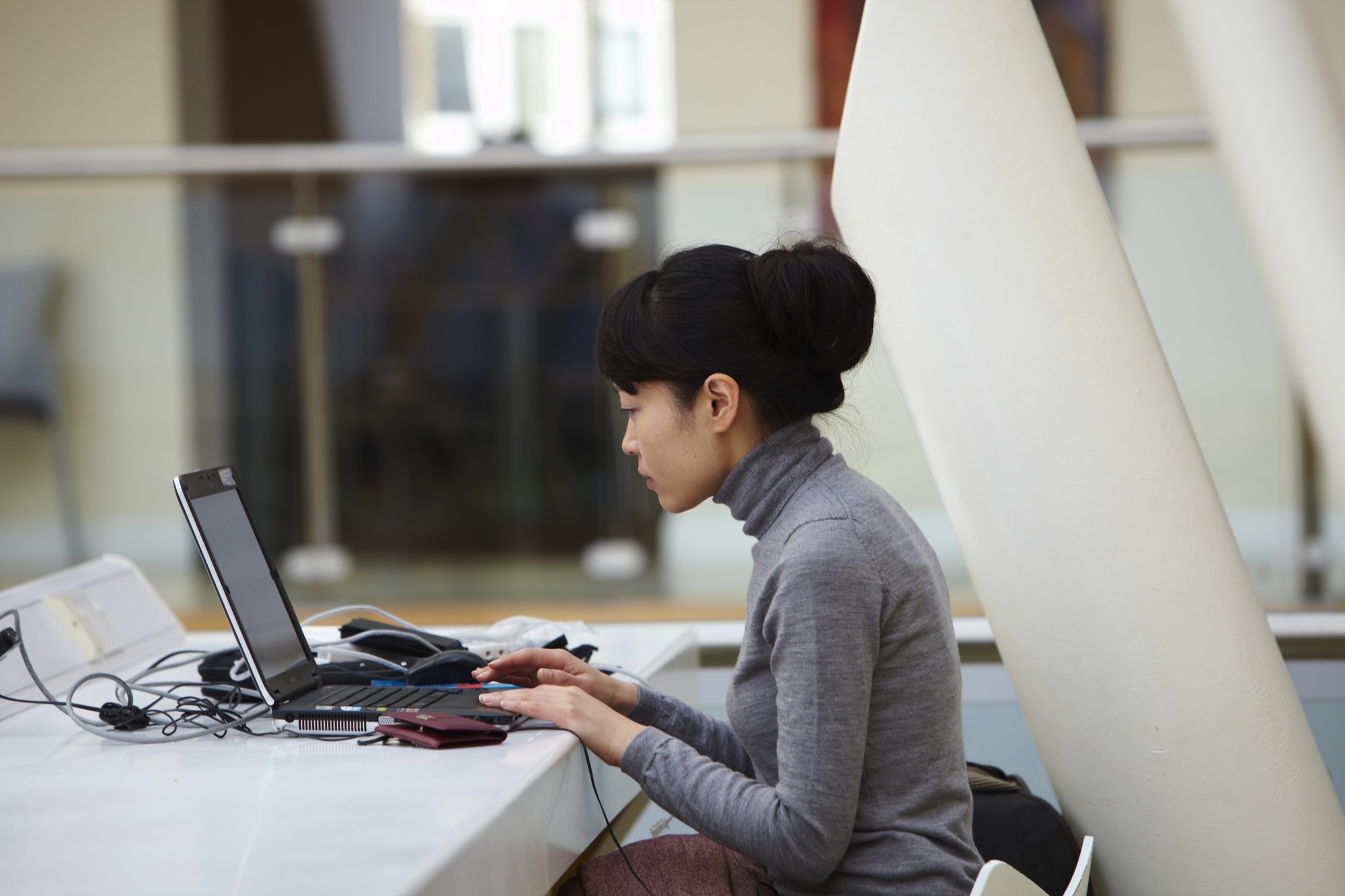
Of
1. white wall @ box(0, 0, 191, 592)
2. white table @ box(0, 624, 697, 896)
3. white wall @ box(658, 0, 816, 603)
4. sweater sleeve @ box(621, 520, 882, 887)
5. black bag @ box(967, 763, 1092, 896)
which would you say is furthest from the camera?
white wall @ box(0, 0, 191, 592)

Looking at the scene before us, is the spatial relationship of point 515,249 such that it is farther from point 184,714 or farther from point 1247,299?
point 184,714

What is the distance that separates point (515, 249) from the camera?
11.7 feet

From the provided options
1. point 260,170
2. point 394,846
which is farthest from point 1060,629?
point 260,170

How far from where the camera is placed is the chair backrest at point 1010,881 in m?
0.81

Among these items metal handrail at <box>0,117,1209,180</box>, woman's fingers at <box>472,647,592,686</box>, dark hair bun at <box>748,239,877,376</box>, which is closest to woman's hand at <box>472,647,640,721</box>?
woman's fingers at <box>472,647,592,686</box>

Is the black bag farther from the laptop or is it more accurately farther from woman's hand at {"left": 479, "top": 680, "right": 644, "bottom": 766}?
the laptop

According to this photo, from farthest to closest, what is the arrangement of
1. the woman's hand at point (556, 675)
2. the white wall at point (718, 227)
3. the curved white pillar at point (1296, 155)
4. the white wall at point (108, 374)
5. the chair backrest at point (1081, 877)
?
the white wall at point (108, 374), the white wall at point (718, 227), the curved white pillar at point (1296, 155), the woman's hand at point (556, 675), the chair backrest at point (1081, 877)

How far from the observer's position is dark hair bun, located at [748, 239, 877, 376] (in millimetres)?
1121

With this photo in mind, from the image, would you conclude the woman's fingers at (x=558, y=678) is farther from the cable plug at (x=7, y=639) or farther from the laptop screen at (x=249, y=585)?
the cable plug at (x=7, y=639)

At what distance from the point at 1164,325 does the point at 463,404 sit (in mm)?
1831

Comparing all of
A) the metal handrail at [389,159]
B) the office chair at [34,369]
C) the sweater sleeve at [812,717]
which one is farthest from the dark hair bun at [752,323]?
the office chair at [34,369]

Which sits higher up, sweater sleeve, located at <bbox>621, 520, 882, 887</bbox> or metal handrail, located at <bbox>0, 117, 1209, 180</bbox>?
metal handrail, located at <bbox>0, 117, 1209, 180</bbox>

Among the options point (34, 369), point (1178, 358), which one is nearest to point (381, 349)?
point (34, 369)

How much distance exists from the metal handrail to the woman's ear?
216cm
